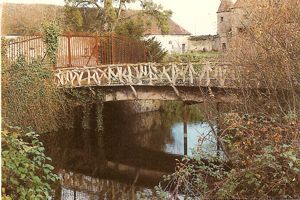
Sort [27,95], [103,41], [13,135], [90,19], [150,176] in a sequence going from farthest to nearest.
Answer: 1. [90,19]
2. [103,41]
3. [27,95]
4. [150,176]
5. [13,135]

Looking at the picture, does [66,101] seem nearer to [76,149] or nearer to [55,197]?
[76,149]

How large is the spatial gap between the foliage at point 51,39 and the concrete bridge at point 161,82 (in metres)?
0.86

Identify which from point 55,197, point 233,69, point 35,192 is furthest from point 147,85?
point 35,192

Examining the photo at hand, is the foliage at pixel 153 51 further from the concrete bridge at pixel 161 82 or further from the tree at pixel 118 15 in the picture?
the concrete bridge at pixel 161 82

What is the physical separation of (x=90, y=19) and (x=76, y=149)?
14826 mm

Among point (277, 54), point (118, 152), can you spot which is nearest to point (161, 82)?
point (118, 152)

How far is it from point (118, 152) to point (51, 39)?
5796 millimetres

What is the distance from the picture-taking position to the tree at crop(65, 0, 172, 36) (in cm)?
2851

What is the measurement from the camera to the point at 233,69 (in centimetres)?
1355

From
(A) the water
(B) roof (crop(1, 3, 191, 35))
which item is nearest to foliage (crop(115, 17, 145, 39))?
(B) roof (crop(1, 3, 191, 35))

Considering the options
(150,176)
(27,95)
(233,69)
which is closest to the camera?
(233,69)

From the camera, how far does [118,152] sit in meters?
18.6

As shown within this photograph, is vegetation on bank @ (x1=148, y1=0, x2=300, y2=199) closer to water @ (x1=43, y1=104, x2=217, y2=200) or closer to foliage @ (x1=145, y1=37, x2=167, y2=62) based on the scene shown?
water @ (x1=43, y1=104, x2=217, y2=200)

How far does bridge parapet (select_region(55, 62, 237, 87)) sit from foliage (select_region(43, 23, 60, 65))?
2.93 feet
